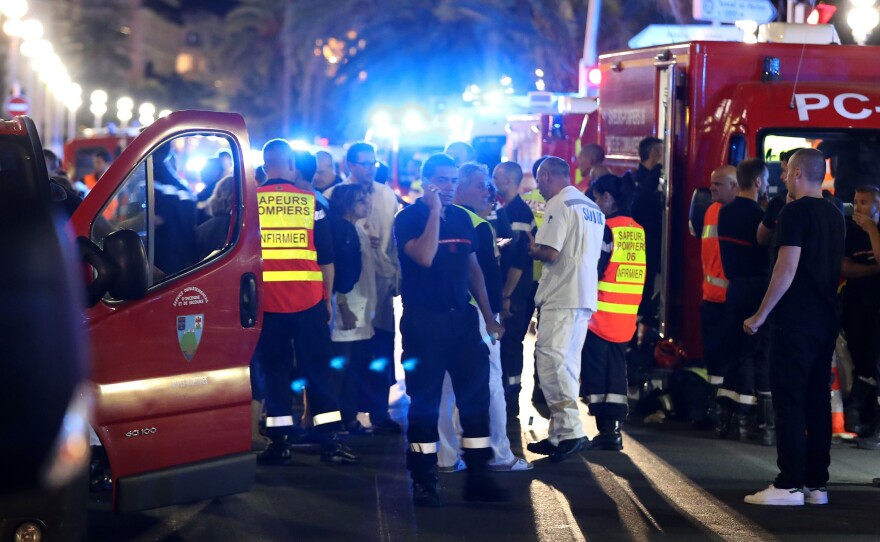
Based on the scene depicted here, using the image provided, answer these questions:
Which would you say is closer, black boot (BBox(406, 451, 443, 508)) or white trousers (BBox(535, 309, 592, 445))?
black boot (BBox(406, 451, 443, 508))

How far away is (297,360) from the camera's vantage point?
8656mm

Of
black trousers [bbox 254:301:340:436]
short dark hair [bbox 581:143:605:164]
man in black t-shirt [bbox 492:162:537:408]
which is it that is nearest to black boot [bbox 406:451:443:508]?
black trousers [bbox 254:301:340:436]

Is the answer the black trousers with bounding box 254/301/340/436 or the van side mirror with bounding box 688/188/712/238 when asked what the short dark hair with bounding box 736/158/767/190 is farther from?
the black trousers with bounding box 254/301/340/436

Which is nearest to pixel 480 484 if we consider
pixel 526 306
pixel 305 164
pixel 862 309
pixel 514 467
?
pixel 514 467

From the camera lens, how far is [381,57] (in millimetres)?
55781

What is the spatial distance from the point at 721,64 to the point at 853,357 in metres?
2.30

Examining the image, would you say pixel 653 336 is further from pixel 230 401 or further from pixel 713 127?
pixel 230 401

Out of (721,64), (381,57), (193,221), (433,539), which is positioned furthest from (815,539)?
(381,57)

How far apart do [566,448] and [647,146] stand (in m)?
2.93

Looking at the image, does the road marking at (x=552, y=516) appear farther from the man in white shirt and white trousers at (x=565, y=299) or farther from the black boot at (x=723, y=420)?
the black boot at (x=723, y=420)

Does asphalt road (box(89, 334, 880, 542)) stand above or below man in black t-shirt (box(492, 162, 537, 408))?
below

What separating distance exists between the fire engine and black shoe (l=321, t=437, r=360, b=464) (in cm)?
279

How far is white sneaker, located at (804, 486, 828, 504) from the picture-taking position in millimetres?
7648

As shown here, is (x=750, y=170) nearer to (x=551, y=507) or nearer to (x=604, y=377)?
(x=604, y=377)
